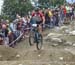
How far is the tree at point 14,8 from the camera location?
29.1 metres

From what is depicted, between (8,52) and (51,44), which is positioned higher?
(8,52)

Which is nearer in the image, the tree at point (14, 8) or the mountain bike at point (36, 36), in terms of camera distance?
the mountain bike at point (36, 36)

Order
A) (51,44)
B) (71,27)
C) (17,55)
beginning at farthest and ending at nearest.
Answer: (71,27) < (51,44) < (17,55)

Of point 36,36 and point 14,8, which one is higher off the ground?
point 36,36

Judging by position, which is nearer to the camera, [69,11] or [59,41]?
[59,41]

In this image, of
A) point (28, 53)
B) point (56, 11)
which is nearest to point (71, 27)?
point (56, 11)

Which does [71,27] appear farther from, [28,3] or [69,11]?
[28,3]

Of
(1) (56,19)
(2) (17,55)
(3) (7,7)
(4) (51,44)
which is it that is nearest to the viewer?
(2) (17,55)

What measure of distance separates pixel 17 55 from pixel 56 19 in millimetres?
12432

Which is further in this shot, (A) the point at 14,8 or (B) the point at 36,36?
(A) the point at 14,8

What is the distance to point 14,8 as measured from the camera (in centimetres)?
2916

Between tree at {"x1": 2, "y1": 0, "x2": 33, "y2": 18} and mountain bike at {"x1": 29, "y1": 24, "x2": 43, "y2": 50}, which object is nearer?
mountain bike at {"x1": 29, "y1": 24, "x2": 43, "y2": 50}

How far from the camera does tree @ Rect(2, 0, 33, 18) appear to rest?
29109 mm

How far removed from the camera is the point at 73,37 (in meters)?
22.6
